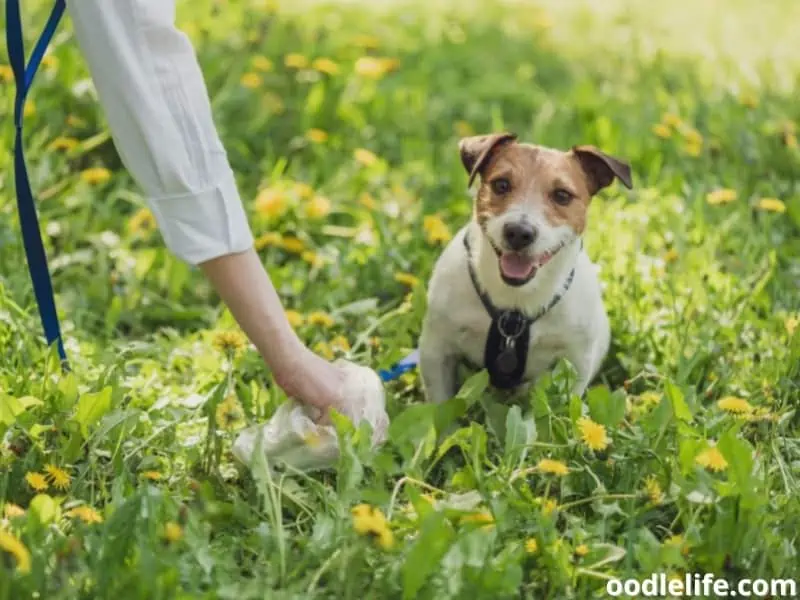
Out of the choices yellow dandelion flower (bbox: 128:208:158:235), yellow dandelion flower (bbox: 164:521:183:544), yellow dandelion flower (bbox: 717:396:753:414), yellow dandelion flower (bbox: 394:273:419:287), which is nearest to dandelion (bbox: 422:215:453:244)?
yellow dandelion flower (bbox: 394:273:419:287)

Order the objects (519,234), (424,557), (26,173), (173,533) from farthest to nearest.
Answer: (519,234) → (26,173) → (424,557) → (173,533)

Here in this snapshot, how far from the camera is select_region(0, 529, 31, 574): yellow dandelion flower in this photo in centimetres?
221

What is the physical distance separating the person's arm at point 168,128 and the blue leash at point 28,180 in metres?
0.36

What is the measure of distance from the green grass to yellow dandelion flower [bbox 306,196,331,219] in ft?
0.18

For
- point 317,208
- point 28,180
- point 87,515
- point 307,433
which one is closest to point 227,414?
point 307,433

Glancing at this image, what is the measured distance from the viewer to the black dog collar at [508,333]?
3389mm

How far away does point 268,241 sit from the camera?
4312 millimetres

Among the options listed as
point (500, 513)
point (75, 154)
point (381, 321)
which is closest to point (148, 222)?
point (75, 154)

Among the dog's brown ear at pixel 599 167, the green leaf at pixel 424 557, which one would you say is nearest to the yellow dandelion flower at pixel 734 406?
the dog's brown ear at pixel 599 167

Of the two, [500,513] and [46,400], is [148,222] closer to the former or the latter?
[46,400]

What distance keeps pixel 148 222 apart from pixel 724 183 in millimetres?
2123

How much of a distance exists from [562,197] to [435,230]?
0.99 metres

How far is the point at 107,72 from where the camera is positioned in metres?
2.56

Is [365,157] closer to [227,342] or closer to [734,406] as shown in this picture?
[227,342]
